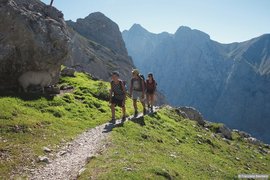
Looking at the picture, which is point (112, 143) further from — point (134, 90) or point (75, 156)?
point (134, 90)

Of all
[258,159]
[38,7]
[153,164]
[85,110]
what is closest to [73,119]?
[85,110]

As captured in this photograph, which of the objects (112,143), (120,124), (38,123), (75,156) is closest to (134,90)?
(120,124)

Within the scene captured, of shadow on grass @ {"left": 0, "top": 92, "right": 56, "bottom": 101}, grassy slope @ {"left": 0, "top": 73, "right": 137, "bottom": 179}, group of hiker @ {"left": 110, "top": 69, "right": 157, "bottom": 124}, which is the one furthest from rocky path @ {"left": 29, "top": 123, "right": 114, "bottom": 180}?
Answer: shadow on grass @ {"left": 0, "top": 92, "right": 56, "bottom": 101}

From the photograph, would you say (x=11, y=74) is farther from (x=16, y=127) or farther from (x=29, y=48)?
(x=16, y=127)

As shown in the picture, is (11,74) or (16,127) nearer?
→ (16,127)

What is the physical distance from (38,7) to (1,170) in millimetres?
20240

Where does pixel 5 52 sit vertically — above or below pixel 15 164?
above

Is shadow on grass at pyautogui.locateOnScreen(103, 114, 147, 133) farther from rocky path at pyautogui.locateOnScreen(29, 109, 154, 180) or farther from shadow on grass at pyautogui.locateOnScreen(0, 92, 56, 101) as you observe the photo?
shadow on grass at pyautogui.locateOnScreen(0, 92, 56, 101)

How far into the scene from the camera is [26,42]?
91.5 ft

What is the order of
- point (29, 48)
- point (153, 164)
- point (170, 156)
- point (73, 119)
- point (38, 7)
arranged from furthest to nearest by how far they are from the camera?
1. point (38, 7)
2. point (29, 48)
3. point (73, 119)
4. point (170, 156)
5. point (153, 164)

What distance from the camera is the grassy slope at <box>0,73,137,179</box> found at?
17.0 metres

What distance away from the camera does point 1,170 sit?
50.0ft

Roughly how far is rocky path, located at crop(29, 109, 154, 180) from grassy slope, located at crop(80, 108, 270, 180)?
69 centimetres

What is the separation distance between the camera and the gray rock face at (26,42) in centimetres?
2672
